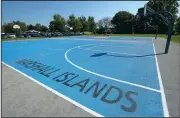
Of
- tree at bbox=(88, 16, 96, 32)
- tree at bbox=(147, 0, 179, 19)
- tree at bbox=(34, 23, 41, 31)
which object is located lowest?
tree at bbox=(34, 23, 41, 31)

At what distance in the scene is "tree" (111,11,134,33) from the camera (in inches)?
2736

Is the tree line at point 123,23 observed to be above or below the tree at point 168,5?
below

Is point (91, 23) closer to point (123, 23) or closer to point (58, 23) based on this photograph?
point (123, 23)

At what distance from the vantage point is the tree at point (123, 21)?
6950 cm

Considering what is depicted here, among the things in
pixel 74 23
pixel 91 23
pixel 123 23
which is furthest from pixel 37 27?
pixel 123 23

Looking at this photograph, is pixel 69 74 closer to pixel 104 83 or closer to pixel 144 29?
pixel 104 83

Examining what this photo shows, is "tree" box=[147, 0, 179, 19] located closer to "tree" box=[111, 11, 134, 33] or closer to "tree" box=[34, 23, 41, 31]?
"tree" box=[111, 11, 134, 33]

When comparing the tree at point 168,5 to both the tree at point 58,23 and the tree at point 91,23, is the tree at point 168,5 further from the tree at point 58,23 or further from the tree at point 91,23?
the tree at point 58,23

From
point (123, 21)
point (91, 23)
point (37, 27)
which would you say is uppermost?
point (123, 21)

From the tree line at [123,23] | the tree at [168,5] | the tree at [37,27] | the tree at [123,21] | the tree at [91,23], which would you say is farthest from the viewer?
the tree at [37,27]

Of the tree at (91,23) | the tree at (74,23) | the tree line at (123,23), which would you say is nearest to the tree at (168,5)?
the tree line at (123,23)

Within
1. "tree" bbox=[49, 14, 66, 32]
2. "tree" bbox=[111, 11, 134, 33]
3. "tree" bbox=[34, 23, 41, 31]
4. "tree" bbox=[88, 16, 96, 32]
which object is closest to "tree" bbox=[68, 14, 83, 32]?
"tree" bbox=[49, 14, 66, 32]

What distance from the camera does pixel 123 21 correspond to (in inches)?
2820

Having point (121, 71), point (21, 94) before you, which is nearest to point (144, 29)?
point (121, 71)
